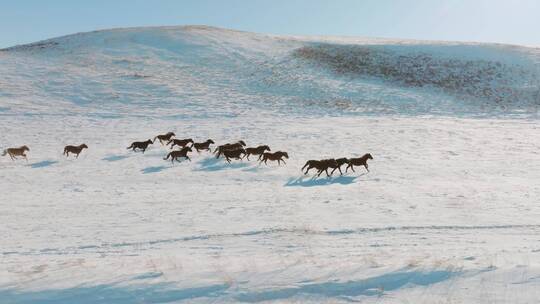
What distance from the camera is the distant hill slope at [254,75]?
122 feet

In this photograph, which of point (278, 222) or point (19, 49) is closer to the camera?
point (278, 222)

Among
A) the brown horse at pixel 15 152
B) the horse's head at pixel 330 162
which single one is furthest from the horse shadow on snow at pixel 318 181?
the brown horse at pixel 15 152

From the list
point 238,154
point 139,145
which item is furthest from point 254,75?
point 238,154

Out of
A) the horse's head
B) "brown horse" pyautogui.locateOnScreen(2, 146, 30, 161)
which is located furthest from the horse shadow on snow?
"brown horse" pyautogui.locateOnScreen(2, 146, 30, 161)

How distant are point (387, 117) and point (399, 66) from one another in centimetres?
1748

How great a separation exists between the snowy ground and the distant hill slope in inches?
13.7

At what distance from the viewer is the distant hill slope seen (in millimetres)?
37281

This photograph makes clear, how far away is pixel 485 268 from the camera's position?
6684 mm

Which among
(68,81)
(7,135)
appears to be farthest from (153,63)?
(7,135)

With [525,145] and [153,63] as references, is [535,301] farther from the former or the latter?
[153,63]

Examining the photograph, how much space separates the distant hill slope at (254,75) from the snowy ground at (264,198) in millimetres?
348

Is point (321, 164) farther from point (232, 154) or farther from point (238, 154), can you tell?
point (232, 154)

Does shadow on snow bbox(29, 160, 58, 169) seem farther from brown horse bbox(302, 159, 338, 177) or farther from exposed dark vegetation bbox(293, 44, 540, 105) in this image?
exposed dark vegetation bbox(293, 44, 540, 105)

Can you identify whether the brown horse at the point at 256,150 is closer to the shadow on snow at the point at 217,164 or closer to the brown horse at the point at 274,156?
the shadow on snow at the point at 217,164
